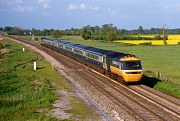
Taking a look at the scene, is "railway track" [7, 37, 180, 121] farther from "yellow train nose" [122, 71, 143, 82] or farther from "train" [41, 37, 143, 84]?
"train" [41, 37, 143, 84]

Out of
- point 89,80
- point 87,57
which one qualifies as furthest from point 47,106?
point 87,57

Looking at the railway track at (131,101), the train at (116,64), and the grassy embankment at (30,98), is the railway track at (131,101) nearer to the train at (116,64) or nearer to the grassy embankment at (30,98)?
the train at (116,64)

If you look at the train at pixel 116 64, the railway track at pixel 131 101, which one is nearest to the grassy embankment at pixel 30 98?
the railway track at pixel 131 101

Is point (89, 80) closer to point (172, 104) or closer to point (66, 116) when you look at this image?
point (172, 104)

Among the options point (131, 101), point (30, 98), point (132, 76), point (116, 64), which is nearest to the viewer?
point (30, 98)

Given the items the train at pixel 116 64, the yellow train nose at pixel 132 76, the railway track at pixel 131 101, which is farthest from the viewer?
the train at pixel 116 64

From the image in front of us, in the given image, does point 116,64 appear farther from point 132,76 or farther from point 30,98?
point 30,98

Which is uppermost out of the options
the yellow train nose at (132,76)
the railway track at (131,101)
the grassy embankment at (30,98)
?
the yellow train nose at (132,76)

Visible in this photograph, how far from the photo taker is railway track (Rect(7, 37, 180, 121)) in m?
18.4

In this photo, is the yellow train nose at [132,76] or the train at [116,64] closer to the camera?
the yellow train nose at [132,76]

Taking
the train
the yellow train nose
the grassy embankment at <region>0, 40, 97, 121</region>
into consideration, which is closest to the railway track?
the yellow train nose

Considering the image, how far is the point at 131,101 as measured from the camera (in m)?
22.1

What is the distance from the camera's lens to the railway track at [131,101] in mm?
18402

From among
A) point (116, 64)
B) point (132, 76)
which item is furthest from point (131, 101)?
point (116, 64)
